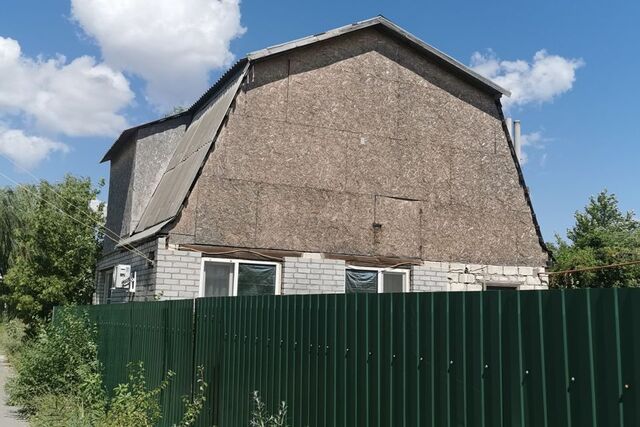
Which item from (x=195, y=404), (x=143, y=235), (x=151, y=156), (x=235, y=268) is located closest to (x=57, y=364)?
(x=143, y=235)

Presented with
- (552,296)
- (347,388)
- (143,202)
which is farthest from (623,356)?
(143,202)

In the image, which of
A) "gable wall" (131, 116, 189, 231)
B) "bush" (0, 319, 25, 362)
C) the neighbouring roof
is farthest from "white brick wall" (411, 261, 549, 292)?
"bush" (0, 319, 25, 362)

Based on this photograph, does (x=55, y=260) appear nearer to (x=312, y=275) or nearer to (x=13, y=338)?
(x=13, y=338)

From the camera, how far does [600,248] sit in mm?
43562

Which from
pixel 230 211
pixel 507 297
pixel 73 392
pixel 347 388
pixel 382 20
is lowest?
pixel 73 392

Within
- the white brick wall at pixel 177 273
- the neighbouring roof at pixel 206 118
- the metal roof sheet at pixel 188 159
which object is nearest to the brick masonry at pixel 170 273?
the white brick wall at pixel 177 273

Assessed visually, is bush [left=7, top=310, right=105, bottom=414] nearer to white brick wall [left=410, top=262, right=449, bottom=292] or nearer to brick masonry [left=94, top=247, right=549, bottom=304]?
brick masonry [left=94, top=247, right=549, bottom=304]

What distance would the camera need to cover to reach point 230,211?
13.0 metres

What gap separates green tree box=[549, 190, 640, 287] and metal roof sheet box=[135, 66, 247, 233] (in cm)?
940

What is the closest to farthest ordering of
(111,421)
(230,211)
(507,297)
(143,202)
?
1. (507,297)
2. (111,421)
3. (230,211)
4. (143,202)

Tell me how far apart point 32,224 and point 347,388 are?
17.3m

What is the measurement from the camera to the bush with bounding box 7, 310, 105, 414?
1134cm

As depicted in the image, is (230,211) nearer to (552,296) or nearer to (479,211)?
(479,211)

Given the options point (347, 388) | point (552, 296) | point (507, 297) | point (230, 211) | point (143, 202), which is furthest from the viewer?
point (143, 202)
